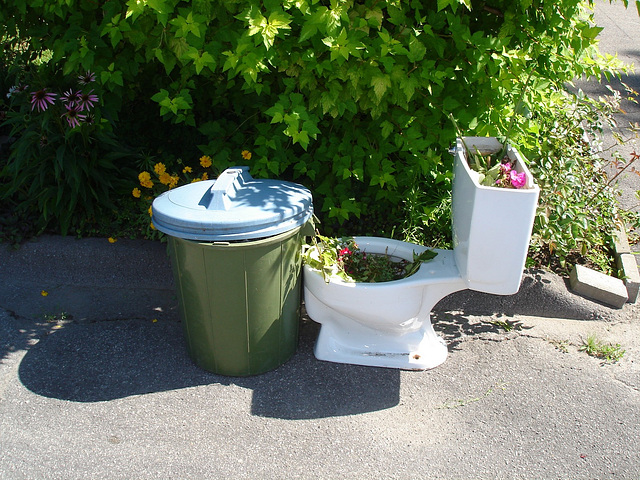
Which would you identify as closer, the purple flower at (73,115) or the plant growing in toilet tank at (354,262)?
the plant growing in toilet tank at (354,262)

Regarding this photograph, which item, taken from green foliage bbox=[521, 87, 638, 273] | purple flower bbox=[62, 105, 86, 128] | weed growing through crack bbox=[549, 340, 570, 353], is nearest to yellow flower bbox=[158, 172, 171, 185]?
purple flower bbox=[62, 105, 86, 128]

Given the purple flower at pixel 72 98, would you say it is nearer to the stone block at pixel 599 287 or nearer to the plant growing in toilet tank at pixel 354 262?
the plant growing in toilet tank at pixel 354 262

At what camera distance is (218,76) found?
141 inches

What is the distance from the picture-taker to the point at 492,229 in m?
2.50

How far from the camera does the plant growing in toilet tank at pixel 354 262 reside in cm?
290

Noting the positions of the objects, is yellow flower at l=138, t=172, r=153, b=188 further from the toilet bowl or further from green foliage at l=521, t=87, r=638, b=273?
green foliage at l=521, t=87, r=638, b=273

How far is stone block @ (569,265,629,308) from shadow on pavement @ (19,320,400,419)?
52.5 inches

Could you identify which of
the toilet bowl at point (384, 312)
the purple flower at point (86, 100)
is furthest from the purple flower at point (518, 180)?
the purple flower at point (86, 100)

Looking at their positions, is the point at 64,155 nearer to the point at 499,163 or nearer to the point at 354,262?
the point at 354,262

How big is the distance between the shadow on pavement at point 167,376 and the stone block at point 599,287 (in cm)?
133

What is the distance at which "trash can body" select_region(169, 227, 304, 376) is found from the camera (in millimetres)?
2572

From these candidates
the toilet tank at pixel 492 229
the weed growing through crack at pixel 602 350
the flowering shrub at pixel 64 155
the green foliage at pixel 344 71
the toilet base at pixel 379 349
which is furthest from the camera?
the flowering shrub at pixel 64 155

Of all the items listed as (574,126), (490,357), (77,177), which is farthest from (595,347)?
(77,177)

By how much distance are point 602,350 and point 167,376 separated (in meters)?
2.31
